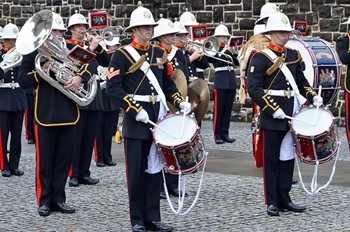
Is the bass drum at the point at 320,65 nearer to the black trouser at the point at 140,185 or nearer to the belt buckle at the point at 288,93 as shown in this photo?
the belt buckle at the point at 288,93

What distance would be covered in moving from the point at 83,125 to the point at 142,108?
11.6 ft

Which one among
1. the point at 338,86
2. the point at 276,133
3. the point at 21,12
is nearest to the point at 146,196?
the point at 276,133

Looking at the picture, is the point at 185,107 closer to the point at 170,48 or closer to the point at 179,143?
the point at 179,143

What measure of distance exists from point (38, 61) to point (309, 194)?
2967mm

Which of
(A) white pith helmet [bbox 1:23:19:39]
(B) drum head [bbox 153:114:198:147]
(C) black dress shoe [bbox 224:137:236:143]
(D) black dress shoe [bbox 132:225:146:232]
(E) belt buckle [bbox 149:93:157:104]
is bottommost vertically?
(C) black dress shoe [bbox 224:137:236:143]

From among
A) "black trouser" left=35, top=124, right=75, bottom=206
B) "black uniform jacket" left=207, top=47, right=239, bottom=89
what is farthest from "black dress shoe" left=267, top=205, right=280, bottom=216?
"black uniform jacket" left=207, top=47, right=239, bottom=89

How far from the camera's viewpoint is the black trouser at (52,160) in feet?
32.7

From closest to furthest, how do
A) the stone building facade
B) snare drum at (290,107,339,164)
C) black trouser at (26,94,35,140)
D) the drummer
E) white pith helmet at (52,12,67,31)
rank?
snare drum at (290,107,339,164)
the drummer
white pith helmet at (52,12,67,31)
black trouser at (26,94,35,140)
the stone building facade

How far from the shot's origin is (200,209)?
10.0 meters

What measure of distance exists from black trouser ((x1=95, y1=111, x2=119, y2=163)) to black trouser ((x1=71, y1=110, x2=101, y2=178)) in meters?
1.45

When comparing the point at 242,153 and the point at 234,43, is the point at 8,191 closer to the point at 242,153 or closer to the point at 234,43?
the point at 242,153

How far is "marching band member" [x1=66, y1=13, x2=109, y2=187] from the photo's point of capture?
459 inches

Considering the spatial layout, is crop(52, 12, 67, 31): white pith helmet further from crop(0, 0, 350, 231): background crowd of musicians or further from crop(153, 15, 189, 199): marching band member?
crop(153, 15, 189, 199): marching band member

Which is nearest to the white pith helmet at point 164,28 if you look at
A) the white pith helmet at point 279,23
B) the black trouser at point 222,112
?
the white pith helmet at point 279,23
